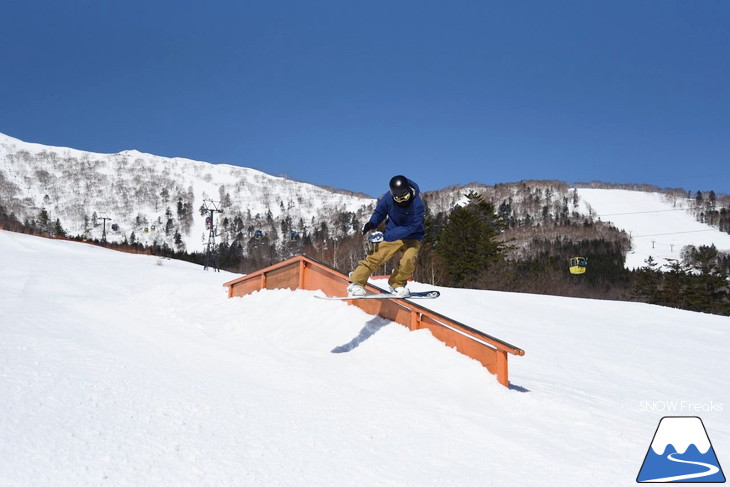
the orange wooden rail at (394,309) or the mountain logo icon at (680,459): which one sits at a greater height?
the orange wooden rail at (394,309)

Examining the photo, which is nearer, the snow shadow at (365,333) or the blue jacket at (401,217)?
the blue jacket at (401,217)

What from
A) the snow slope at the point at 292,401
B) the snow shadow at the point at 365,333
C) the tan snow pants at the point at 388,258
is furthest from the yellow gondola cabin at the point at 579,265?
the tan snow pants at the point at 388,258

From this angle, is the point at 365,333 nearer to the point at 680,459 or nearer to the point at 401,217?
the point at 401,217

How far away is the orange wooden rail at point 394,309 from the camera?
590 cm

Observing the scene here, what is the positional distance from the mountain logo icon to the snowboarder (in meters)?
3.20

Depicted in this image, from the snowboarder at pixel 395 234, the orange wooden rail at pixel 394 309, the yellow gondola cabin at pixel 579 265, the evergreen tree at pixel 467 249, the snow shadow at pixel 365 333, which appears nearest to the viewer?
the orange wooden rail at pixel 394 309

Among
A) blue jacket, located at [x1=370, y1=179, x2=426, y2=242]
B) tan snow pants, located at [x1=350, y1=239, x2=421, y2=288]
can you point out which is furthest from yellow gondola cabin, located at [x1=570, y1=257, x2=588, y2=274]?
blue jacket, located at [x1=370, y1=179, x2=426, y2=242]

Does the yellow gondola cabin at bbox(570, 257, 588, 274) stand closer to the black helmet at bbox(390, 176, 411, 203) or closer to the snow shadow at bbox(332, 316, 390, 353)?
the snow shadow at bbox(332, 316, 390, 353)

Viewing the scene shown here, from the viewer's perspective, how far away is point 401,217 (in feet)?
21.8

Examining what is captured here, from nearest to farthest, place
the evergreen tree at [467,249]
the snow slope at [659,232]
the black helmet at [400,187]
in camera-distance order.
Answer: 1. the black helmet at [400,187]
2. the evergreen tree at [467,249]
3. the snow slope at [659,232]

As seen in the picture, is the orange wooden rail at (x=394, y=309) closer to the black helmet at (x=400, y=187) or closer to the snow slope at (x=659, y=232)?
the black helmet at (x=400, y=187)

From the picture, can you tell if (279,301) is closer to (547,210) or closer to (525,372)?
(525,372)

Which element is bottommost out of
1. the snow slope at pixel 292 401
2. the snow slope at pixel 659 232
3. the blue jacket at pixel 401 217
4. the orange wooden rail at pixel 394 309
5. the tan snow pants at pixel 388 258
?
the snow slope at pixel 292 401

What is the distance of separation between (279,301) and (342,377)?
3.44m
